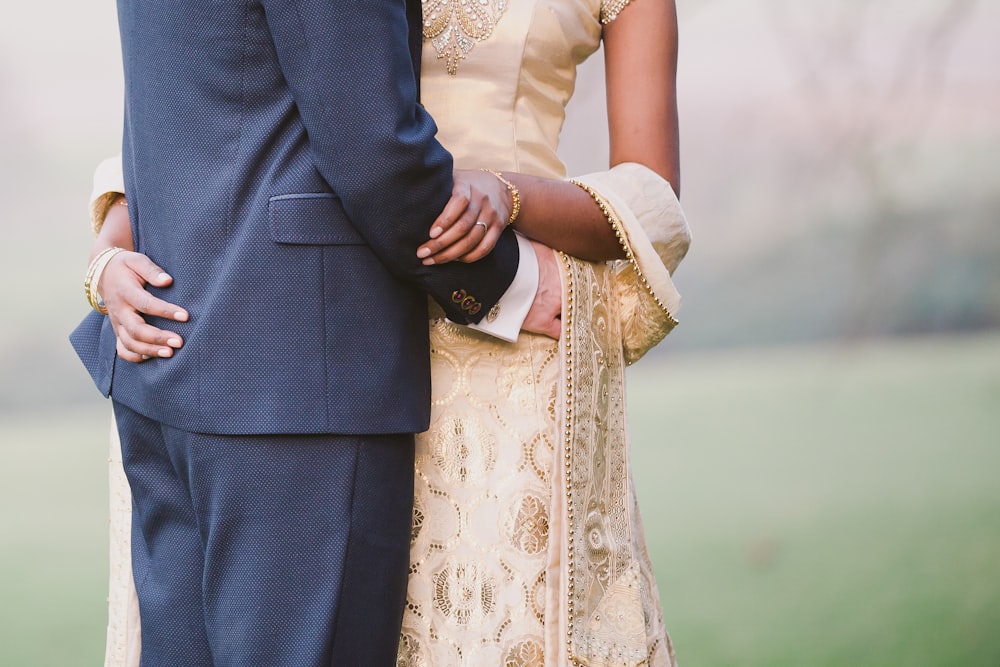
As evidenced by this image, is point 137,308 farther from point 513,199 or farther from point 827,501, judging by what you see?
point 827,501

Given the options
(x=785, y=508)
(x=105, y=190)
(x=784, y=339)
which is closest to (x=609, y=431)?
(x=105, y=190)

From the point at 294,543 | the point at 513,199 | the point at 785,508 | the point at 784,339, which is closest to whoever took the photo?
the point at 294,543

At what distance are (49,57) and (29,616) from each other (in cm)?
147

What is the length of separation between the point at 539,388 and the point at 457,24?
43cm

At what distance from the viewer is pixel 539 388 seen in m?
1.28

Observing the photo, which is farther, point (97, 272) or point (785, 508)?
point (785, 508)

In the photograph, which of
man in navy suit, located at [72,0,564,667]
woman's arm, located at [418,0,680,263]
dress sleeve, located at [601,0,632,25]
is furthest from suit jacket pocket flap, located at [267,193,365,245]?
dress sleeve, located at [601,0,632,25]

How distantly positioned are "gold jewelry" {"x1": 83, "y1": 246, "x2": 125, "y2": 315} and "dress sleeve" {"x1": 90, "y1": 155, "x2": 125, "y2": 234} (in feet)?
0.48

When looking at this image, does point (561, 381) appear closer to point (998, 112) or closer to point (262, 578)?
point (262, 578)

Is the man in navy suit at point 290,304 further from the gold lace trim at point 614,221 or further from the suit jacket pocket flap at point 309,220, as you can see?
the gold lace trim at point 614,221

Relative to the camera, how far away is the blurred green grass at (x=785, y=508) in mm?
2980

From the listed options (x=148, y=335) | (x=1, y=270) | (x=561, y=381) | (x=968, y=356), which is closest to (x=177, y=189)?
(x=148, y=335)

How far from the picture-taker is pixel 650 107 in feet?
4.63

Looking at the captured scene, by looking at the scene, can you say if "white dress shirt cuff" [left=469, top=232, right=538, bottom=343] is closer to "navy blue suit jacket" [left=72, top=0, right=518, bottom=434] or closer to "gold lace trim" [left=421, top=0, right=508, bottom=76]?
"navy blue suit jacket" [left=72, top=0, right=518, bottom=434]
